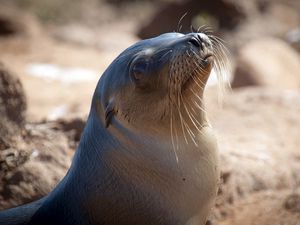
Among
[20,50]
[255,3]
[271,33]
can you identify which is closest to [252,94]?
[20,50]

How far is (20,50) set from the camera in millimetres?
12750

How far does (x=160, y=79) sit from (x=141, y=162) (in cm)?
46

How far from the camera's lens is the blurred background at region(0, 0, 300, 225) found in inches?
177

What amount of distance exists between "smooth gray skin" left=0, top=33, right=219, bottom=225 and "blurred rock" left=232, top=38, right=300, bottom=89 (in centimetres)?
648

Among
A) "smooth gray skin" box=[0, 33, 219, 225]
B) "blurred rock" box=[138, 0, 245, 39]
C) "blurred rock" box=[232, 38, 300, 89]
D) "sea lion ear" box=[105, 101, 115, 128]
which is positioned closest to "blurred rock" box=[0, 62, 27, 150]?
"smooth gray skin" box=[0, 33, 219, 225]

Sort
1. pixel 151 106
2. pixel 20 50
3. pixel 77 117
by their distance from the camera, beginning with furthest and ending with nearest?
pixel 20 50
pixel 77 117
pixel 151 106

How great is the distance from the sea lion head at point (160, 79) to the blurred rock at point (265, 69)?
652cm

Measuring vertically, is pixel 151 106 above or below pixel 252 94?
above

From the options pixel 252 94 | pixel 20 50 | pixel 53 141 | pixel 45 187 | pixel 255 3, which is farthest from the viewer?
pixel 255 3

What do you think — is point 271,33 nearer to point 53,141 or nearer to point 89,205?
point 53,141

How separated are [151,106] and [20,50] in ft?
32.9

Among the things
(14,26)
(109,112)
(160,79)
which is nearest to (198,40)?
(160,79)

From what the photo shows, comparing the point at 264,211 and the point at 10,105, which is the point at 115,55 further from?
the point at 264,211

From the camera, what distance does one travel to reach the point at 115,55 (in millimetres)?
12523
